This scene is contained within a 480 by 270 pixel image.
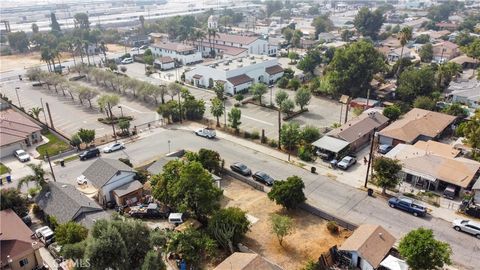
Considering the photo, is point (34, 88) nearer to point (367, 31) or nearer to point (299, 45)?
point (299, 45)

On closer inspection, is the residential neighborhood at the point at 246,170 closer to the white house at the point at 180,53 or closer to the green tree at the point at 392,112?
the green tree at the point at 392,112

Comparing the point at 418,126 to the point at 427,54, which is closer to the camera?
the point at 418,126

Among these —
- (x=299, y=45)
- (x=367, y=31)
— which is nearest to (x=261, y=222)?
(x=299, y=45)

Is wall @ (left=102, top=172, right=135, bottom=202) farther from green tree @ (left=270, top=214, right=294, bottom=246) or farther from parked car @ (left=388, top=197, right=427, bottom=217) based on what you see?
parked car @ (left=388, top=197, right=427, bottom=217)

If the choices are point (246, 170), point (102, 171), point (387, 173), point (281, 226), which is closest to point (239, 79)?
point (246, 170)

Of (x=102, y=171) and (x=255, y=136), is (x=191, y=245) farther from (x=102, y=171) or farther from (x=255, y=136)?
(x=255, y=136)

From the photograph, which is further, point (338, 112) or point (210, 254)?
point (338, 112)
